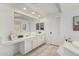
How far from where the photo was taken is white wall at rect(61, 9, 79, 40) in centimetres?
403

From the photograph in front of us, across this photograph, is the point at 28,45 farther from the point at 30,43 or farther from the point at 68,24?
the point at 68,24

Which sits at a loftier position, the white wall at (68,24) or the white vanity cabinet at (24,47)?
the white wall at (68,24)

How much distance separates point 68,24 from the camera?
13.5ft

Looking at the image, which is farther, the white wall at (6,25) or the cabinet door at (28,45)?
the cabinet door at (28,45)

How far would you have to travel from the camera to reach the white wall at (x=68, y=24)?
4027 mm

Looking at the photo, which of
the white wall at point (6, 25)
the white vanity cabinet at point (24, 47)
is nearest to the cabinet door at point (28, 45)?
the white vanity cabinet at point (24, 47)

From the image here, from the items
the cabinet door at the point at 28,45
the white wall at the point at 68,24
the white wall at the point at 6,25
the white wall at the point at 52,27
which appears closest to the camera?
the white wall at the point at 6,25

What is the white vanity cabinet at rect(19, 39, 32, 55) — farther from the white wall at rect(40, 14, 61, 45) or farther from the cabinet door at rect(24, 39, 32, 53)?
the white wall at rect(40, 14, 61, 45)

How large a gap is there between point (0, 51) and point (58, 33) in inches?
108

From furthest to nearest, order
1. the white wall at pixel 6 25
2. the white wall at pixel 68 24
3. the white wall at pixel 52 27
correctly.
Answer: the white wall at pixel 52 27, the white wall at pixel 68 24, the white wall at pixel 6 25

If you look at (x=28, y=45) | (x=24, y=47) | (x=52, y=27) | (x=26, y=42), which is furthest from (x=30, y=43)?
(x=52, y=27)

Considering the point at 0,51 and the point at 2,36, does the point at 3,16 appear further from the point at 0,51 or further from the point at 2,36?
the point at 0,51

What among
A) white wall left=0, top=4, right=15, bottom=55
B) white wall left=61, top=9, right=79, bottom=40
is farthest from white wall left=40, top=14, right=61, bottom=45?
white wall left=0, top=4, right=15, bottom=55

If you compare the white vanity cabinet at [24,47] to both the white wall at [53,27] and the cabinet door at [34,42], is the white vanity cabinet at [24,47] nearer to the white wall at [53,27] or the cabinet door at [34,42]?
the cabinet door at [34,42]
